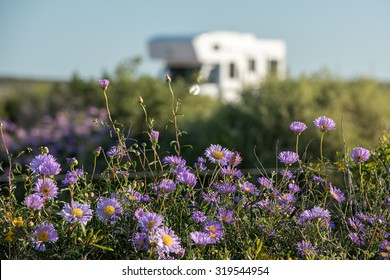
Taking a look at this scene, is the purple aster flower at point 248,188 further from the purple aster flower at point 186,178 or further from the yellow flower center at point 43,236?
the yellow flower center at point 43,236

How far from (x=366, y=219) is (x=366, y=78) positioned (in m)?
10.6

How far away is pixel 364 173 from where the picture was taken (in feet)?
10.8

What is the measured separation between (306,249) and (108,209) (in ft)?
2.30

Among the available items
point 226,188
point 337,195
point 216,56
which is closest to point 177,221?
point 226,188

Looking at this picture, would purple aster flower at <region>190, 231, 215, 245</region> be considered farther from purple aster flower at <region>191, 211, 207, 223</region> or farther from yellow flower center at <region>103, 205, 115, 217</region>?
yellow flower center at <region>103, 205, 115, 217</region>

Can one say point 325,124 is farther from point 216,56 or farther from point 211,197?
point 216,56

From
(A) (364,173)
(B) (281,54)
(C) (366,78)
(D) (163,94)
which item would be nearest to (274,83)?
(C) (366,78)

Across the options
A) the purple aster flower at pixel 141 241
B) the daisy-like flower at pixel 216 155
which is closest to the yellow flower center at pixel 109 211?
the purple aster flower at pixel 141 241

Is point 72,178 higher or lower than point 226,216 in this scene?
higher

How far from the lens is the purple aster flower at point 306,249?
8.43ft

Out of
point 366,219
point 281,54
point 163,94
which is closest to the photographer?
point 366,219

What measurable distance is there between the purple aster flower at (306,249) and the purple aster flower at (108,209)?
0.64 m

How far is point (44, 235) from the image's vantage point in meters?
→ 2.43
